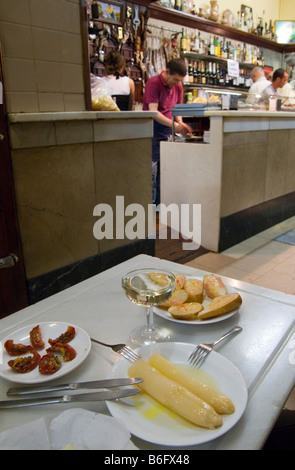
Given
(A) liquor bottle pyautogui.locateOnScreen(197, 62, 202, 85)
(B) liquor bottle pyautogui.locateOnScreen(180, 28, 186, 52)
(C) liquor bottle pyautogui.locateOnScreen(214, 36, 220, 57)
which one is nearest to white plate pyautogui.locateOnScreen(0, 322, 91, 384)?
(B) liquor bottle pyautogui.locateOnScreen(180, 28, 186, 52)

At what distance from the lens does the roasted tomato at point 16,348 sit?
875 millimetres

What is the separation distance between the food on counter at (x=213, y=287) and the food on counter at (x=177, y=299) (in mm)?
78

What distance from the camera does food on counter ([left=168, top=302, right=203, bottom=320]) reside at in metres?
0.99

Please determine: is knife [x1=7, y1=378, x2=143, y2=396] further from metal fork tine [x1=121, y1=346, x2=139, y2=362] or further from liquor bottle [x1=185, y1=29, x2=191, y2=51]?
liquor bottle [x1=185, y1=29, x2=191, y2=51]

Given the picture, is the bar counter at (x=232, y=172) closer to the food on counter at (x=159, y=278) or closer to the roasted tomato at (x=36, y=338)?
the food on counter at (x=159, y=278)

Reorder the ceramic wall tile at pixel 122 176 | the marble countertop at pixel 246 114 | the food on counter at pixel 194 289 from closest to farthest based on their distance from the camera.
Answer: the food on counter at pixel 194 289
the ceramic wall tile at pixel 122 176
the marble countertop at pixel 246 114

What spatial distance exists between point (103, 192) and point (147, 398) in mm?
1910

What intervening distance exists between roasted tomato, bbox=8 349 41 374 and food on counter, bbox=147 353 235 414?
0.26m

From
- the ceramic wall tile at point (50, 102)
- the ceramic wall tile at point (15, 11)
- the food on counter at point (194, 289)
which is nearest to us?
the food on counter at point (194, 289)

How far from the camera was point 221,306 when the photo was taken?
3.30 feet

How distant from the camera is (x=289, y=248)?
3719mm

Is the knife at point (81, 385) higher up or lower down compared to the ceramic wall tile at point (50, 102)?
lower down

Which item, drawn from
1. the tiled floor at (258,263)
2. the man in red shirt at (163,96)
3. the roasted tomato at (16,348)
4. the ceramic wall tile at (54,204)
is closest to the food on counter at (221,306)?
the roasted tomato at (16,348)

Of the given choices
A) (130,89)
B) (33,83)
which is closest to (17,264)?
(33,83)
